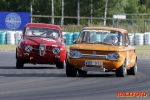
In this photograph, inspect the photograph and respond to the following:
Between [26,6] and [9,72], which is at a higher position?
[26,6]

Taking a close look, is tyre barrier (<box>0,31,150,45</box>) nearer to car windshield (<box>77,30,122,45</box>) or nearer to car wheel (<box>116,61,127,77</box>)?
car windshield (<box>77,30,122,45</box>)

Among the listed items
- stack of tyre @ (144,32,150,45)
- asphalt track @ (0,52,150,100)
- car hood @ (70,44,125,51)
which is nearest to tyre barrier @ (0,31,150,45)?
stack of tyre @ (144,32,150,45)

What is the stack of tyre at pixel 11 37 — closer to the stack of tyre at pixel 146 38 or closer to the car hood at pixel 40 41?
the stack of tyre at pixel 146 38

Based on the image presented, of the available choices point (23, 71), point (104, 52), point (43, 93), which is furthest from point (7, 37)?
point (43, 93)

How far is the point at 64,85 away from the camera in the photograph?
15.4m

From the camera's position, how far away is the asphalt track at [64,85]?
12953 millimetres

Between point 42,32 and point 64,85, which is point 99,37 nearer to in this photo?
point 64,85

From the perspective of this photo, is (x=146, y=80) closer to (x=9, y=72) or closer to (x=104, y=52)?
(x=104, y=52)

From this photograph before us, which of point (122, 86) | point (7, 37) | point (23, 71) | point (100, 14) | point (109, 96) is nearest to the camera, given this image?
point (109, 96)

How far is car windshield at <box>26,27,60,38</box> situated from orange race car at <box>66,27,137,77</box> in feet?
14.5

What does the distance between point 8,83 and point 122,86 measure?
9.71 ft

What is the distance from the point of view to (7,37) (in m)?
42.8

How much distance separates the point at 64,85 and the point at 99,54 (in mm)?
2366

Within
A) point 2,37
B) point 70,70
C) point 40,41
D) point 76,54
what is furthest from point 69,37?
point 76,54
